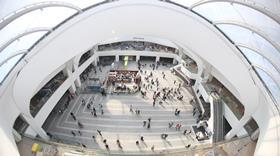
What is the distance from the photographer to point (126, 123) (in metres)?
19.8

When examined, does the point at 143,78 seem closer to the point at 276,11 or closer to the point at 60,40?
the point at 60,40

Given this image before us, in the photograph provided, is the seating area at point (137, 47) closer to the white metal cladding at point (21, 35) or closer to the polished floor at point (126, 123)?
the polished floor at point (126, 123)

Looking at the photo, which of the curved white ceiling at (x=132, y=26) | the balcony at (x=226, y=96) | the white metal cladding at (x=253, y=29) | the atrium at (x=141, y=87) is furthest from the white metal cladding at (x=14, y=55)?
the balcony at (x=226, y=96)

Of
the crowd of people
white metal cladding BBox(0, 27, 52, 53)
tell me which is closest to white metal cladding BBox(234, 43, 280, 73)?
the crowd of people

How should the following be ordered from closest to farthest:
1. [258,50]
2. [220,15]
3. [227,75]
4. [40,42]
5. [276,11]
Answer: [276,11], [258,50], [220,15], [40,42], [227,75]

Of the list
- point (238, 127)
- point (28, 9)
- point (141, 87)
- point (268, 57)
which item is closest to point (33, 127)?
point (28, 9)

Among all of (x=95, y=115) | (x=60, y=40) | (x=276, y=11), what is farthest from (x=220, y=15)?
(x=95, y=115)

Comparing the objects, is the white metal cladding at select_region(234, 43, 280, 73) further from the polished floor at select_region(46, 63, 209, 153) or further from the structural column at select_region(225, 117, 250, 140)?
the polished floor at select_region(46, 63, 209, 153)

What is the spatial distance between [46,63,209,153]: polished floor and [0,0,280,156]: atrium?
0.08 metres

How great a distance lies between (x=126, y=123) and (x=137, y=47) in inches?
560

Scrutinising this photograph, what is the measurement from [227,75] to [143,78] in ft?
40.5

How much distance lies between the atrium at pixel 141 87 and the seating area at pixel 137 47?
6501 mm

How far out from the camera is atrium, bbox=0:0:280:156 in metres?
12.0

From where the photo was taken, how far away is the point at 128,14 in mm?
16203
